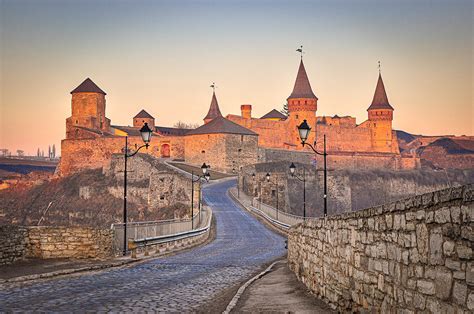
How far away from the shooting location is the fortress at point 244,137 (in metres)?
103

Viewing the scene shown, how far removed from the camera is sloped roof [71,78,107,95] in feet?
397

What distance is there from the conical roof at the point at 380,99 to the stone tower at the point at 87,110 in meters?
49.5

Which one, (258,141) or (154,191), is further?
(258,141)

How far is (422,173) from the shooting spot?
117 meters

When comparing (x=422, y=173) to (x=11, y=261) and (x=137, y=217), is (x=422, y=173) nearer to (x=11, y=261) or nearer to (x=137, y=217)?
(x=137, y=217)

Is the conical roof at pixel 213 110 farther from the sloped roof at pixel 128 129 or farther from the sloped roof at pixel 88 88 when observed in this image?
the sloped roof at pixel 88 88

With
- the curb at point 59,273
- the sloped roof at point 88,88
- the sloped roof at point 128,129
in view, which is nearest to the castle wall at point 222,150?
the sloped roof at point 128,129

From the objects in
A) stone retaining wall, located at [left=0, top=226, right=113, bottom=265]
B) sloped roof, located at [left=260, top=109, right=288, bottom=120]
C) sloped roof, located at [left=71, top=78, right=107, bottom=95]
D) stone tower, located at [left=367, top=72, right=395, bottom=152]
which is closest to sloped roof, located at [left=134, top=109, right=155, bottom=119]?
sloped roof, located at [left=71, top=78, right=107, bottom=95]

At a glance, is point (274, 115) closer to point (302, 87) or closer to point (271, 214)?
point (302, 87)

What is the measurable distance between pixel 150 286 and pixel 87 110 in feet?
355

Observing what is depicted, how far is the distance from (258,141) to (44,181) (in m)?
36.4

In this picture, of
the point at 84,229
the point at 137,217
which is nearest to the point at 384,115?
the point at 137,217

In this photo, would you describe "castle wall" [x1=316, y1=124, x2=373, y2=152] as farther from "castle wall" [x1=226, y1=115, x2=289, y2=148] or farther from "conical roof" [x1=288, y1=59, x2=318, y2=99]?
"castle wall" [x1=226, y1=115, x2=289, y2=148]

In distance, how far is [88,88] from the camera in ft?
399
